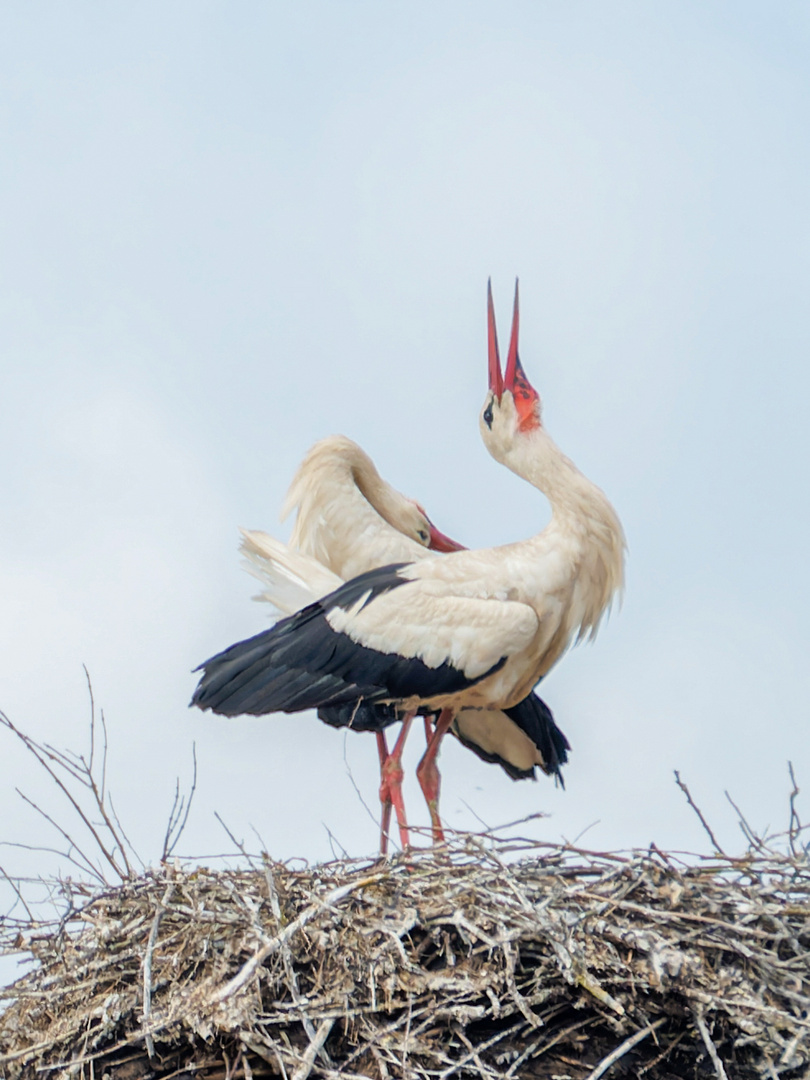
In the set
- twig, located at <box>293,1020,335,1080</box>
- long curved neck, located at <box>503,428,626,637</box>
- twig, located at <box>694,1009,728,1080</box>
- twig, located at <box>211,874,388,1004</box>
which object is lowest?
twig, located at <box>694,1009,728,1080</box>

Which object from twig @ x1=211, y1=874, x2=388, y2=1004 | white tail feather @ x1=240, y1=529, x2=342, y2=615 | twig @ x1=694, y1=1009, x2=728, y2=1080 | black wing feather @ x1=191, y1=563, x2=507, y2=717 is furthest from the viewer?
white tail feather @ x1=240, y1=529, x2=342, y2=615

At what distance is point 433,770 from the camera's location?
5.80 metres

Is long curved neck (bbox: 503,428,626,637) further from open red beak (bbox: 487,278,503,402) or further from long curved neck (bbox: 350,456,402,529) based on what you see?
long curved neck (bbox: 350,456,402,529)

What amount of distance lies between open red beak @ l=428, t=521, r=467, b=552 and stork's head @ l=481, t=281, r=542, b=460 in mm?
1187

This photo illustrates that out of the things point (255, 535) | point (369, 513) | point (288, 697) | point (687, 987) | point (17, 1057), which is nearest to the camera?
point (687, 987)

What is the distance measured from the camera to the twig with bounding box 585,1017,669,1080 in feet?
12.7

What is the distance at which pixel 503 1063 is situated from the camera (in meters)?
4.02

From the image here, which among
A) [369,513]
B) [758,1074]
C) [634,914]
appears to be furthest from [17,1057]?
[369,513]

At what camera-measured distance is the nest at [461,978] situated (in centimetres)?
395

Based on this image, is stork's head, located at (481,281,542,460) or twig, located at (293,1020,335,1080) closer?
twig, located at (293,1020,335,1080)

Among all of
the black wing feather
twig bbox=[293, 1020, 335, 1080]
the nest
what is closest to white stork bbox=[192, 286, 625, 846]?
the black wing feather

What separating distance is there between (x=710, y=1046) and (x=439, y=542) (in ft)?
12.2

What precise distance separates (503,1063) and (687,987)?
552 mm

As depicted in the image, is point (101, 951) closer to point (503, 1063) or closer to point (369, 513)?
point (503, 1063)
